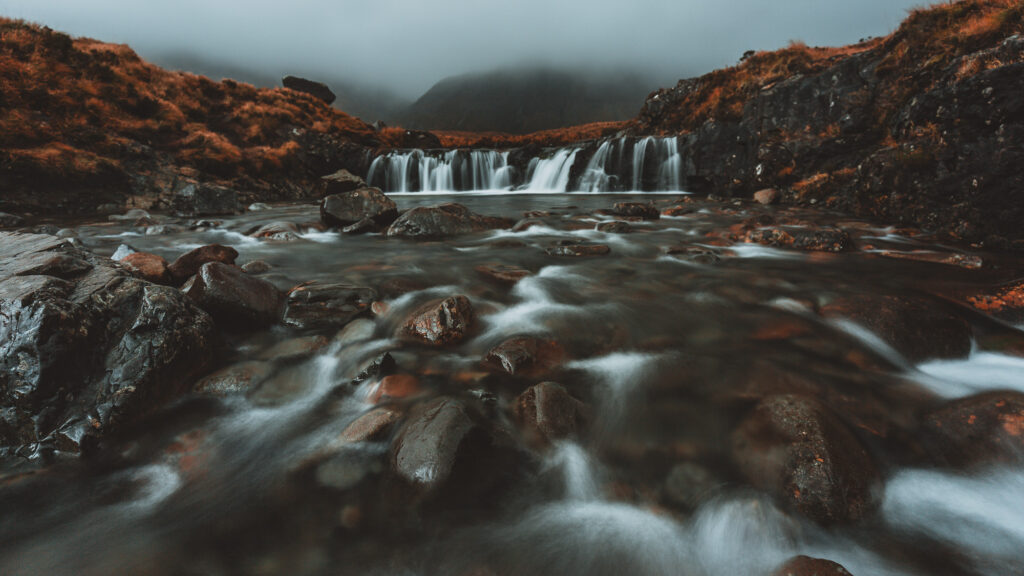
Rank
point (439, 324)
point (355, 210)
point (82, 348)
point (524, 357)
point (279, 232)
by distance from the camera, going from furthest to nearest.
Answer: point (355, 210)
point (279, 232)
point (439, 324)
point (524, 357)
point (82, 348)

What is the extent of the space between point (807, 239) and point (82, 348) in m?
8.86

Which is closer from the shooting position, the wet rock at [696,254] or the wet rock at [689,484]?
the wet rock at [689,484]

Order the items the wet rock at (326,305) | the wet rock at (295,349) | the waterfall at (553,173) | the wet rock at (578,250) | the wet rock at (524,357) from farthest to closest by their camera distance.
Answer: the waterfall at (553,173)
the wet rock at (578,250)
the wet rock at (326,305)
the wet rock at (295,349)
the wet rock at (524,357)

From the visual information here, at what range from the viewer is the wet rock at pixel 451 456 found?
2094mm

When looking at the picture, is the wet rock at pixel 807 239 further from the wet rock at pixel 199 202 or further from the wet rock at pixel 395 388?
the wet rock at pixel 199 202

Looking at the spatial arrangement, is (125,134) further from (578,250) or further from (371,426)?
(371,426)

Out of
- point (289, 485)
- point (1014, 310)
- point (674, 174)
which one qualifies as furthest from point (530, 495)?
point (674, 174)

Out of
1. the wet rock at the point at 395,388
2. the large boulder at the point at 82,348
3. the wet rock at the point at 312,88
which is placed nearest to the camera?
the large boulder at the point at 82,348

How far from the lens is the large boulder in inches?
88.3

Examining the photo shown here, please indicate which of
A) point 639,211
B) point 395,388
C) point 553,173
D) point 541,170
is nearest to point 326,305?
point 395,388

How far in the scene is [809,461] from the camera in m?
1.98

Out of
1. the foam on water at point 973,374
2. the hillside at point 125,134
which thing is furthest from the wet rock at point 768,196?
the hillside at point 125,134

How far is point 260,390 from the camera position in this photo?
2973 mm

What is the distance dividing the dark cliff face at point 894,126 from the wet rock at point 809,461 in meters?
6.14
